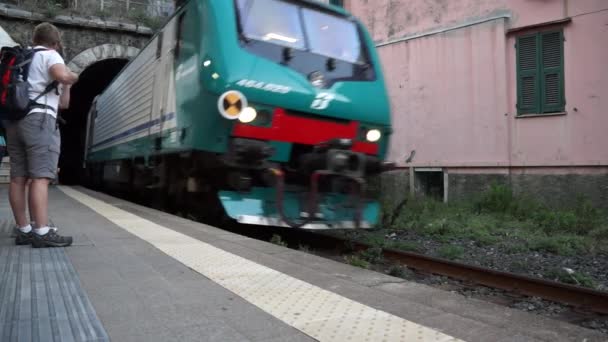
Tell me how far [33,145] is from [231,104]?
167cm

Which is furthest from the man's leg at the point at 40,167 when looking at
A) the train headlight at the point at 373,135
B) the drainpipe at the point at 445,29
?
the drainpipe at the point at 445,29

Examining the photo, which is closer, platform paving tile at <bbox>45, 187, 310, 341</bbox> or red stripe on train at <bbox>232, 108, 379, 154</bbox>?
platform paving tile at <bbox>45, 187, 310, 341</bbox>

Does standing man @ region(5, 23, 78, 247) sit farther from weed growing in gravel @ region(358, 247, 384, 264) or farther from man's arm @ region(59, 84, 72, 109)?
weed growing in gravel @ region(358, 247, 384, 264)

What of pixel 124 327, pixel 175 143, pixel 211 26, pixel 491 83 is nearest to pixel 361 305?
pixel 124 327

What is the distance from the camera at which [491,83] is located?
8.95 metres

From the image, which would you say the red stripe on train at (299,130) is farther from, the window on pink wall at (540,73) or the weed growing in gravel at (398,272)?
the window on pink wall at (540,73)

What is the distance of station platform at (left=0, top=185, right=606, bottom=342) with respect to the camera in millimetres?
2006

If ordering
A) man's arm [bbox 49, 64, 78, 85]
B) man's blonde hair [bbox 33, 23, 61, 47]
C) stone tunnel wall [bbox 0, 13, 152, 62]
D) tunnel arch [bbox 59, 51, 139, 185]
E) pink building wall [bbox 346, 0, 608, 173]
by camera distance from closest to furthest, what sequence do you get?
man's arm [bbox 49, 64, 78, 85] → man's blonde hair [bbox 33, 23, 61, 47] → pink building wall [bbox 346, 0, 608, 173] → stone tunnel wall [bbox 0, 13, 152, 62] → tunnel arch [bbox 59, 51, 139, 185]

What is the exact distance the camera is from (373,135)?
5.57 metres

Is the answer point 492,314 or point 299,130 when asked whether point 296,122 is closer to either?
point 299,130

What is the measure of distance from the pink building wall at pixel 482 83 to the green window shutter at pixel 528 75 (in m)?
0.13

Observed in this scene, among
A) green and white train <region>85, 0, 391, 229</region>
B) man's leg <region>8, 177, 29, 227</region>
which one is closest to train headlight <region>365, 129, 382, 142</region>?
green and white train <region>85, 0, 391, 229</region>

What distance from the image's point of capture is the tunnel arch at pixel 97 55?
1619 cm

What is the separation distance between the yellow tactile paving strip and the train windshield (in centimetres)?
249
